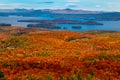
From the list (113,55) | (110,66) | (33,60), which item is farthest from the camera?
(113,55)

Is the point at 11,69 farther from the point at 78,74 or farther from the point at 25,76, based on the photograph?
the point at 78,74

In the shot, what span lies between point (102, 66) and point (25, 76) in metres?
8.52

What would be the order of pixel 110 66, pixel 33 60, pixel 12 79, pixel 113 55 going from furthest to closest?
pixel 113 55
pixel 33 60
pixel 110 66
pixel 12 79

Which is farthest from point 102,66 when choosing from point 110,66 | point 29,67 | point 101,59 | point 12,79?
point 12,79

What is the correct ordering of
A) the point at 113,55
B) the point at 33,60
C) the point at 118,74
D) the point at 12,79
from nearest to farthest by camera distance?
the point at 12,79 < the point at 118,74 < the point at 33,60 < the point at 113,55

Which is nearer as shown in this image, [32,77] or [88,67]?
[32,77]

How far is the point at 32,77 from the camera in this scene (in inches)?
1126

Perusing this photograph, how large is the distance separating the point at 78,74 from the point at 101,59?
877 centimetres

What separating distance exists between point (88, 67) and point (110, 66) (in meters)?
2.13

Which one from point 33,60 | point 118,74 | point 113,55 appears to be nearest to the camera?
point 118,74

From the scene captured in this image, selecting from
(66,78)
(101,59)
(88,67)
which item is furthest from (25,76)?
(101,59)

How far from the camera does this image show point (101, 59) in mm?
38000

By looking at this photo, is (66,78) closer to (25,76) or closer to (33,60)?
(25,76)

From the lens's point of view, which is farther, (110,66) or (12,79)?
(110,66)
